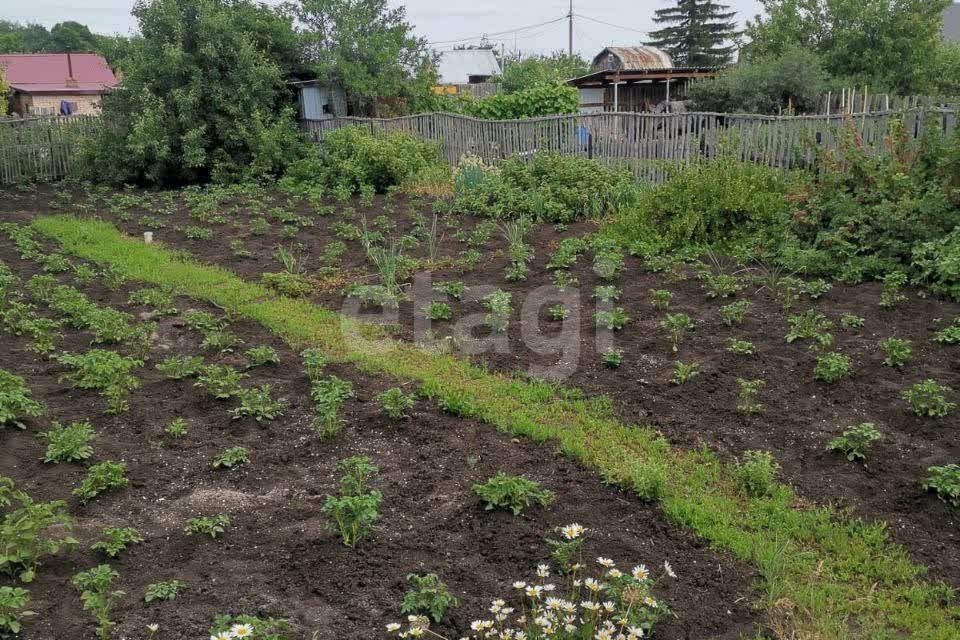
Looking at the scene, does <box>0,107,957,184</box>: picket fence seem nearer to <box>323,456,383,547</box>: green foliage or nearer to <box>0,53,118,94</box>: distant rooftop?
<box>323,456,383,547</box>: green foliage

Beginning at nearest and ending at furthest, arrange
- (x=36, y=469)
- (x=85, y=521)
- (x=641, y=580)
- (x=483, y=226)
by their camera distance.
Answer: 1. (x=641, y=580)
2. (x=85, y=521)
3. (x=36, y=469)
4. (x=483, y=226)

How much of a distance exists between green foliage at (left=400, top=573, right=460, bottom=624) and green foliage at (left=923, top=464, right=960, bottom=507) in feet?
8.29

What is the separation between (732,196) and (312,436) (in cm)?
596

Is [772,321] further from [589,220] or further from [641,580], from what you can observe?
[589,220]

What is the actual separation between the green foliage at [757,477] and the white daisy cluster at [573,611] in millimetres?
1071

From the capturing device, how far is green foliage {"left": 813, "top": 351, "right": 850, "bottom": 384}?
5391mm

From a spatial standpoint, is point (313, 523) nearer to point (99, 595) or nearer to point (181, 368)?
point (99, 595)

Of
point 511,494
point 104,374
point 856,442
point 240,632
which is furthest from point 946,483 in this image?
point 104,374

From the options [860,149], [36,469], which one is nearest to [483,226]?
[860,149]

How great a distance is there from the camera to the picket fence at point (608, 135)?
10.5 meters

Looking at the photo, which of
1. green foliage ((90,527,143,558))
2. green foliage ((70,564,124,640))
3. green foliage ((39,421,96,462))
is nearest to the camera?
green foliage ((70,564,124,640))

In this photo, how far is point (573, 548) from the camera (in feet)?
11.6

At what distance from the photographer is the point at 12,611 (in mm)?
3133

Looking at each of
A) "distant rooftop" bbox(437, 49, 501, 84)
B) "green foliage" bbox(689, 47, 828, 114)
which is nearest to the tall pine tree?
"distant rooftop" bbox(437, 49, 501, 84)
